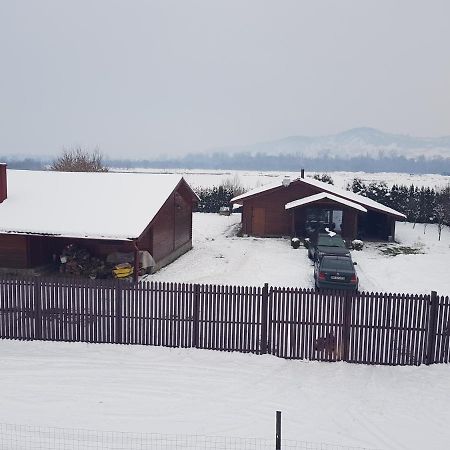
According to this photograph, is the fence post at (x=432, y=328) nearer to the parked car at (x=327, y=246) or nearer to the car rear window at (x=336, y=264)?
the car rear window at (x=336, y=264)

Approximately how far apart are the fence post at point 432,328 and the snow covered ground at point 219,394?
342 millimetres

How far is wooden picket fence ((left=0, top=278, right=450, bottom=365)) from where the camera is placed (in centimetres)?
1159

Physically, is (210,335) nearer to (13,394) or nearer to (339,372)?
(339,372)

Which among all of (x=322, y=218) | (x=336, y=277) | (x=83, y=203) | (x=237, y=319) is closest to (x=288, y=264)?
(x=336, y=277)

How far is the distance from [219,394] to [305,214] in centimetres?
2487

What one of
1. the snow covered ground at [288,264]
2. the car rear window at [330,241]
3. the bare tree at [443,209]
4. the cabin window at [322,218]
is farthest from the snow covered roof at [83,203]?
the bare tree at [443,209]

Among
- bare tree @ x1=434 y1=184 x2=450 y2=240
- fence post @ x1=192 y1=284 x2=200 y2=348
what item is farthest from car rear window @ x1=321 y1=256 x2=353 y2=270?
bare tree @ x1=434 y1=184 x2=450 y2=240

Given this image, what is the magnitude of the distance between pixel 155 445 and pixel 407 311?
6.79 m

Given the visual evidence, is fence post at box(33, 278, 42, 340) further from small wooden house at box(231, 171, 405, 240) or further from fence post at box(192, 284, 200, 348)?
small wooden house at box(231, 171, 405, 240)

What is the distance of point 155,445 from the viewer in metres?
8.10

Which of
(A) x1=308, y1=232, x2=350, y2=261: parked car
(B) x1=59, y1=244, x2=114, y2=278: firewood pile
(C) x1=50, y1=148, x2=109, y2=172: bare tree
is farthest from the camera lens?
(C) x1=50, y1=148, x2=109, y2=172: bare tree

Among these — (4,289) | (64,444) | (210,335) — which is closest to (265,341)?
(210,335)

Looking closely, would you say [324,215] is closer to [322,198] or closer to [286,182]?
[322,198]

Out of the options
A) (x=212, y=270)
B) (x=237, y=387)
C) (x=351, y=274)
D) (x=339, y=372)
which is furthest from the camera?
(x=212, y=270)
